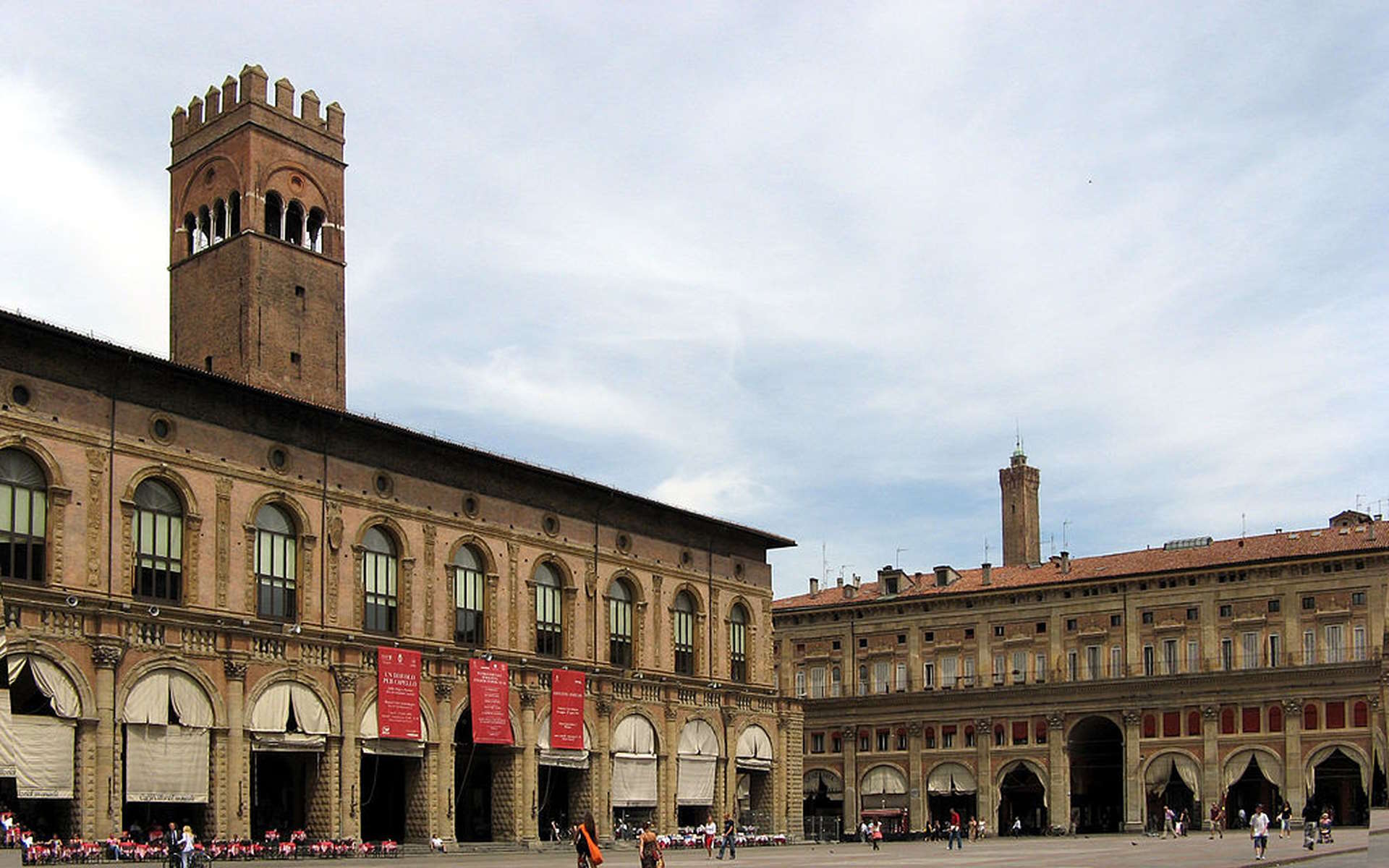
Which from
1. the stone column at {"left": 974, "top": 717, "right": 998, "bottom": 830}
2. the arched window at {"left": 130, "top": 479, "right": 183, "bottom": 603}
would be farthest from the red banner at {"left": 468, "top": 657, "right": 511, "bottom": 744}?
the stone column at {"left": 974, "top": 717, "right": 998, "bottom": 830}

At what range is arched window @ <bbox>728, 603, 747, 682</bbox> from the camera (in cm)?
6969

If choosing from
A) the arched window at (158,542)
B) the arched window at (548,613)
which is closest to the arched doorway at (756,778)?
the arched window at (548,613)

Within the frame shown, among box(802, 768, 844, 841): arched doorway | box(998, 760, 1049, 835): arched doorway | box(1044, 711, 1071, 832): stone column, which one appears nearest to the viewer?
box(1044, 711, 1071, 832): stone column

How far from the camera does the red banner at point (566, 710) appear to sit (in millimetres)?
58438

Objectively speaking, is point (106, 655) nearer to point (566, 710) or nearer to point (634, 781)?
point (566, 710)

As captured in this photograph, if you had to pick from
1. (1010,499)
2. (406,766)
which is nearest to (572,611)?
(406,766)

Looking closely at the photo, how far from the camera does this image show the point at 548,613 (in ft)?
196

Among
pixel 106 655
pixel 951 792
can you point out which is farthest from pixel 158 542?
pixel 951 792

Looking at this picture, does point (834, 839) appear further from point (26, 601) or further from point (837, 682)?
point (26, 601)

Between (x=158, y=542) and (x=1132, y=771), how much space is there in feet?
186

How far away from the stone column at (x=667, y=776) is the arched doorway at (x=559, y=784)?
376 cm

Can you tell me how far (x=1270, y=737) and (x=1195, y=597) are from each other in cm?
781

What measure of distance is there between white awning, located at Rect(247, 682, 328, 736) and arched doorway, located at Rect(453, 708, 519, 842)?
665cm

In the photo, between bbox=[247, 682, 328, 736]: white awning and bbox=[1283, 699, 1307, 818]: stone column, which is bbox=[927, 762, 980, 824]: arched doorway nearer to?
bbox=[1283, 699, 1307, 818]: stone column
